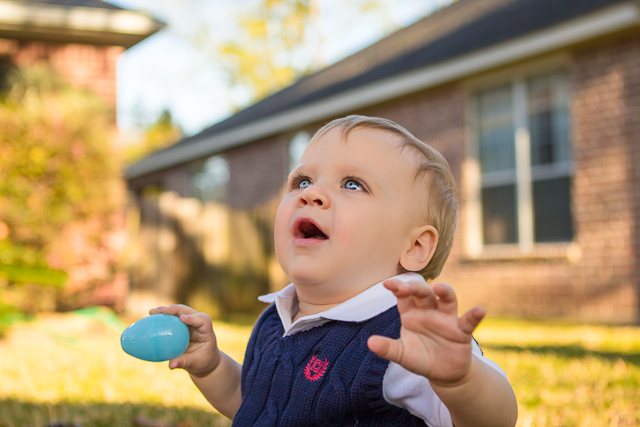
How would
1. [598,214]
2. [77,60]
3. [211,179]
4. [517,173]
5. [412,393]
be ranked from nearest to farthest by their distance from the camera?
[412,393], [598,214], [517,173], [77,60], [211,179]

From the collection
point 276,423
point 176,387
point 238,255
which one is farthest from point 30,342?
point 276,423

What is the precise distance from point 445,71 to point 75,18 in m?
5.33

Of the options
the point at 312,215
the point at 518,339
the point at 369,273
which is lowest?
the point at 518,339

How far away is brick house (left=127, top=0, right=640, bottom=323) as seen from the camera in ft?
23.7

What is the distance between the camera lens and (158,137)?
52.1 metres

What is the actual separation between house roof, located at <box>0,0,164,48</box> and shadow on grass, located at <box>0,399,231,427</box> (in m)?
6.65

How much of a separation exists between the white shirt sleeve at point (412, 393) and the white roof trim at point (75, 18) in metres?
8.36

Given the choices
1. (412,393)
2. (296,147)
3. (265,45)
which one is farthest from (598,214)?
(265,45)

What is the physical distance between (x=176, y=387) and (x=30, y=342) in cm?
290

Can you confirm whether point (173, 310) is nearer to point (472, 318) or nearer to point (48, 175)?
A: point (472, 318)

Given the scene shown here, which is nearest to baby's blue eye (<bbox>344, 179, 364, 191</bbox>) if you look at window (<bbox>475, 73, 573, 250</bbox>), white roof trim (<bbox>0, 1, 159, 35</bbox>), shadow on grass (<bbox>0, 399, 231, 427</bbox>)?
shadow on grass (<bbox>0, 399, 231, 427</bbox>)

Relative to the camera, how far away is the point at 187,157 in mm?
15180

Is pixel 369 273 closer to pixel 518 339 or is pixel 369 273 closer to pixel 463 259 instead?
pixel 518 339

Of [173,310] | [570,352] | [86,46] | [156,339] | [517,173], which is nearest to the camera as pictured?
[156,339]
